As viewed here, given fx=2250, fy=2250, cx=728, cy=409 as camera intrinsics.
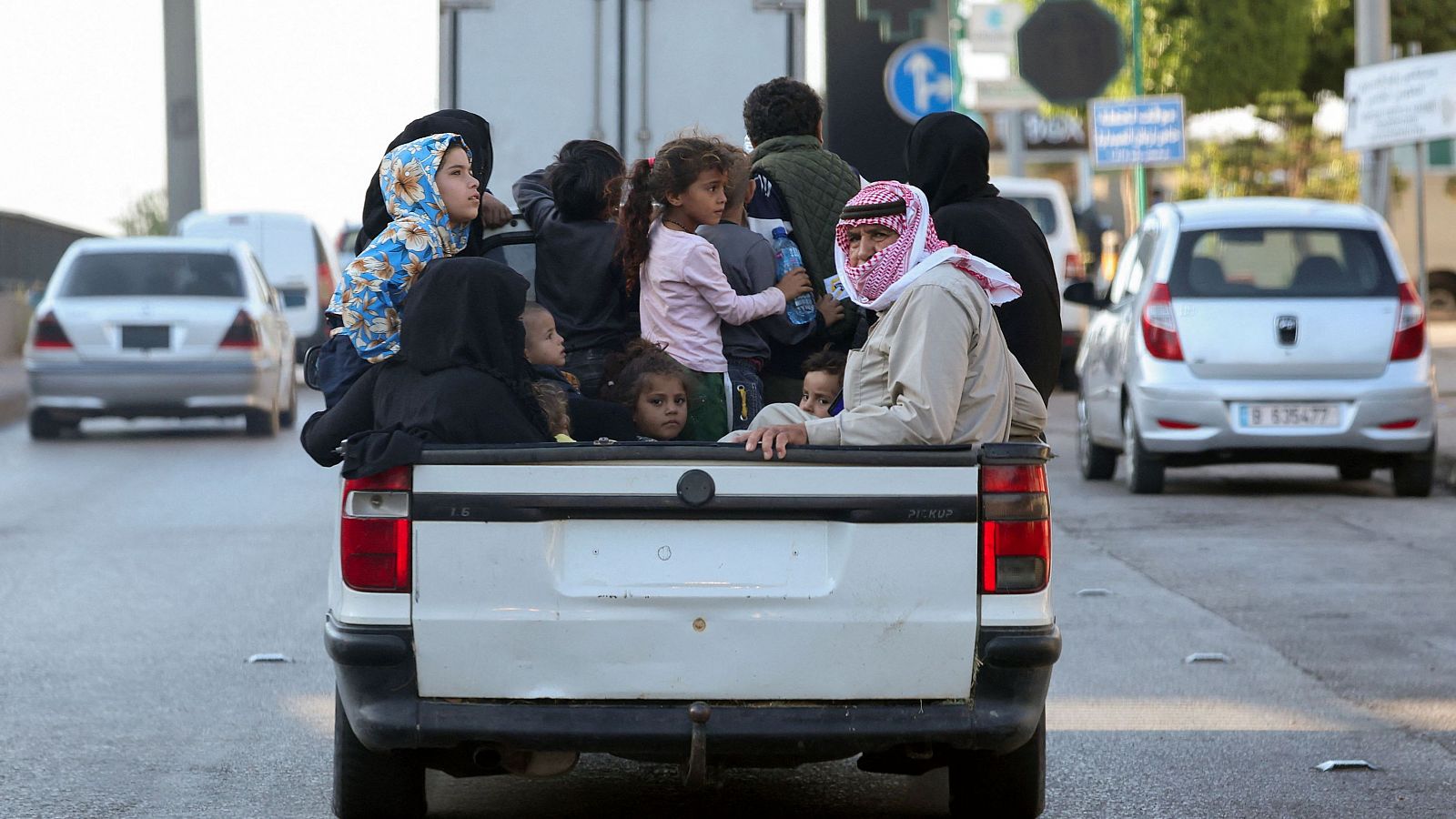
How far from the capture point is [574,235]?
6.41m

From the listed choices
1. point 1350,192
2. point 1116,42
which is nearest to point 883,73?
point 1116,42

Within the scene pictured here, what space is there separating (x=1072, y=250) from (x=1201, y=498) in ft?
31.3

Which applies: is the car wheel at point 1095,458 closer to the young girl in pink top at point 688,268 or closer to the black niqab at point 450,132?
the young girl in pink top at point 688,268

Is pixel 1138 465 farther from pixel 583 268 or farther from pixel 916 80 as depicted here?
pixel 583 268

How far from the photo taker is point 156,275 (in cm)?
1880

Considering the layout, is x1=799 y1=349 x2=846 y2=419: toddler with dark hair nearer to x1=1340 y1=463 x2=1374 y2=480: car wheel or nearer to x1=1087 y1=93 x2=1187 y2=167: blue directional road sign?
x1=1340 y1=463 x2=1374 y2=480: car wheel

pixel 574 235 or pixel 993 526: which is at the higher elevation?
pixel 574 235

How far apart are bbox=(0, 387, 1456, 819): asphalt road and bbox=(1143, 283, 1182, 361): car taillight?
34.5 inches

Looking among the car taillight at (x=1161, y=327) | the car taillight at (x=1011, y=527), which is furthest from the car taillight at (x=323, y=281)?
the car taillight at (x=1011, y=527)

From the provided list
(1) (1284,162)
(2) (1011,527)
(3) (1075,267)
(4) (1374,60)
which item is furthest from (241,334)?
(1) (1284,162)

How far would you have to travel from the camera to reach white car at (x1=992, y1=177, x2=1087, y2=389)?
2241 cm

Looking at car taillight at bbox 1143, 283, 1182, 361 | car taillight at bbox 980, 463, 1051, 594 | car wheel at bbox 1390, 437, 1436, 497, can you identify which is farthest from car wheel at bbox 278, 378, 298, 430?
car taillight at bbox 980, 463, 1051, 594

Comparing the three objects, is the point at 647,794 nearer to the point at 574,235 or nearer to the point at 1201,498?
the point at 574,235

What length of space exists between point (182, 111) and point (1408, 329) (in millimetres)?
23012
